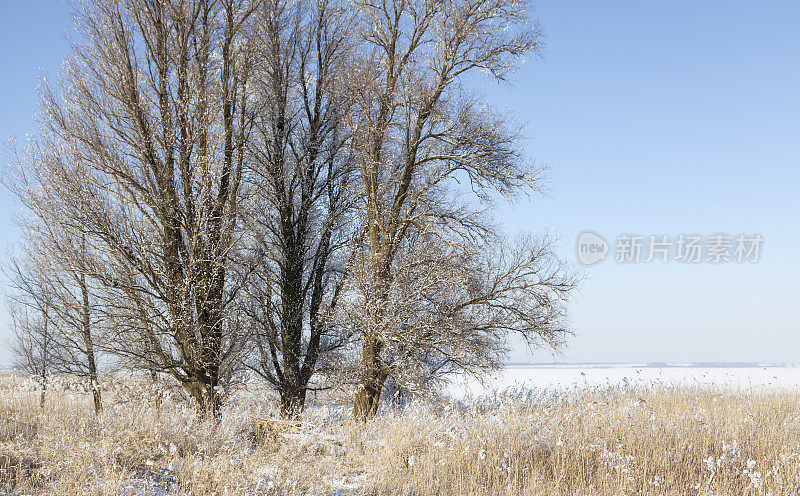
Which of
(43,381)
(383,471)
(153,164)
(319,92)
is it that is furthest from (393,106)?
(43,381)

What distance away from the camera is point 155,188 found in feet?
35.2

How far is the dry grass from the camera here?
5.77 meters

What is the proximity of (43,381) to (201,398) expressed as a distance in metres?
5.59

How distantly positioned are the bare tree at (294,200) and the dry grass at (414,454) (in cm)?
402

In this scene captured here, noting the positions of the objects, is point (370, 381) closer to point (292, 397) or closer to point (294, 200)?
point (292, 397)

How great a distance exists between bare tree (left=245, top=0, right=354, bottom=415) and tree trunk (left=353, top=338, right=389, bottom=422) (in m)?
1.58

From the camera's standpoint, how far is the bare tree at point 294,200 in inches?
512

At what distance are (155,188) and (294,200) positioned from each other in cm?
351

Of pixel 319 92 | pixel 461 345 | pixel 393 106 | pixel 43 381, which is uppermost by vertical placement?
pixel 319 92

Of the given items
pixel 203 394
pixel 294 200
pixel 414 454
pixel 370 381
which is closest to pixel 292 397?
pixel 370 381

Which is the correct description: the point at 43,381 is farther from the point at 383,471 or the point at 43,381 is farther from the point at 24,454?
the point at 383,471

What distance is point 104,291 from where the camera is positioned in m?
10.5

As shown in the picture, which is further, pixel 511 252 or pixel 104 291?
pixel 511 252

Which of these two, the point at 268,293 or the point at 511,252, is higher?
the point at 511,252
